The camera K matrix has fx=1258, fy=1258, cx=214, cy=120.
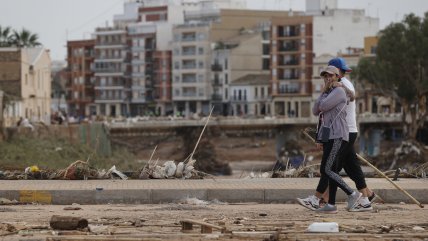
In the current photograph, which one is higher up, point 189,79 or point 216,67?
point 216,67

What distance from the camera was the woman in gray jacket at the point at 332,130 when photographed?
13.9 m

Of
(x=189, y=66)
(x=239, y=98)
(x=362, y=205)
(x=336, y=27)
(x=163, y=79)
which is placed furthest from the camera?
(x=163, y=79)

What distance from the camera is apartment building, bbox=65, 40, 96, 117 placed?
501 feet

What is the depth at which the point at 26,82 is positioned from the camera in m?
86.8

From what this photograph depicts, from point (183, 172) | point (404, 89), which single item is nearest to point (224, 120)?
point (404, 89)

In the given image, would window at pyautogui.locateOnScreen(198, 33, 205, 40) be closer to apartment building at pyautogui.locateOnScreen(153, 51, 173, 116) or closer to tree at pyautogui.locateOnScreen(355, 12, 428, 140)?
apartment building at pyautogui.locateOnScreen(153, 51, 173, 116)

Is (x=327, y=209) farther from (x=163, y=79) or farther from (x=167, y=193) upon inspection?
(x=163, y=79)

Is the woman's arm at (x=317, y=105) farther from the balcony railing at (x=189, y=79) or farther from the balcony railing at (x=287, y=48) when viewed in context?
the balcony railing at (x=189, y=79)

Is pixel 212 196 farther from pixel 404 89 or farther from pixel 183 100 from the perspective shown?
pixel 183 100

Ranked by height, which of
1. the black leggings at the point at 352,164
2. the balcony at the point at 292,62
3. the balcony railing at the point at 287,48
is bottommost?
the black leggings at the point at 352,164

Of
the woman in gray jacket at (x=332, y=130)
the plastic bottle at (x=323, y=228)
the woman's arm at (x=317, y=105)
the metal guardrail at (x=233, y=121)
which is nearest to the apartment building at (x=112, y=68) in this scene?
the metal guardrail at (x=233, y=121)

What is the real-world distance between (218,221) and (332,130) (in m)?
2.53

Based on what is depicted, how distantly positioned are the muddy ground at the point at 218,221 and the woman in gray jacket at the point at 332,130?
0.88ft

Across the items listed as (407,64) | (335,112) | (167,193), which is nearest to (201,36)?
(407,64)
